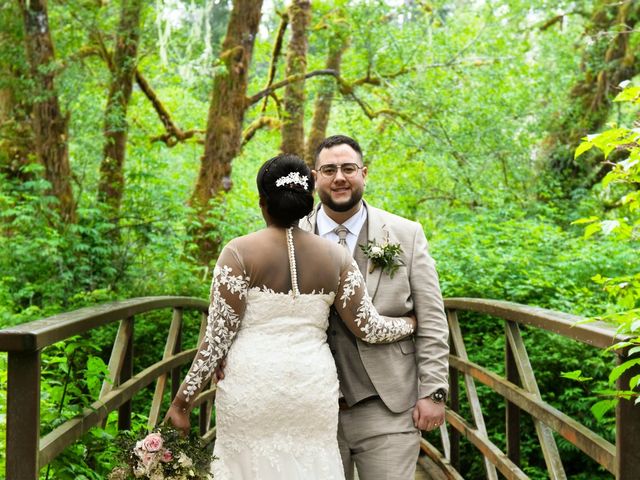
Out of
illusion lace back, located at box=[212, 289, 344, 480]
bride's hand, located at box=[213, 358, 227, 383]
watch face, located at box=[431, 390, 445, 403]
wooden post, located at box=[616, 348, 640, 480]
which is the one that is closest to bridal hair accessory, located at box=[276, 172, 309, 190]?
illusion lace back, located at box=[212, 289, 344, 480]

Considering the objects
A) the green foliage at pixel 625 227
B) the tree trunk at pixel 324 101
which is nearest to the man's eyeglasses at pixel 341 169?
the green foliage at pixel 625 227

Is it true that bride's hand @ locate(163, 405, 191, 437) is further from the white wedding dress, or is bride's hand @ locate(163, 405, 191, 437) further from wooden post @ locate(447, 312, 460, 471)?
wooden post @ locate(447, 312, 460, 471)

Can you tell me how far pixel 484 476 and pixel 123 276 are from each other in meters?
5.29

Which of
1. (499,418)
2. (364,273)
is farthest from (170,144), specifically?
(364,273)

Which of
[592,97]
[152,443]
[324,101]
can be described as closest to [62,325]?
[152,443]

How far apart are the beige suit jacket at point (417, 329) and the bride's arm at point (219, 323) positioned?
63cm

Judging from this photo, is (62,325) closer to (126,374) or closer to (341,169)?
(126,374)

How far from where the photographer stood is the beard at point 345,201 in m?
3.59

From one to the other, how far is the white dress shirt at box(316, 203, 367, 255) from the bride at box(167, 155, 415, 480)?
512 mm

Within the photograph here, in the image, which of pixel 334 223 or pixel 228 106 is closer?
pixel 334 223

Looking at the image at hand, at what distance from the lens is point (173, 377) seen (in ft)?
18.1

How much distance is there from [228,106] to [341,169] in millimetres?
9721

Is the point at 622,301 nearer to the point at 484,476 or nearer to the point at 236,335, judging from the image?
the point at 236,335

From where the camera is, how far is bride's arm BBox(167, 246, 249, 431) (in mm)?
3043
